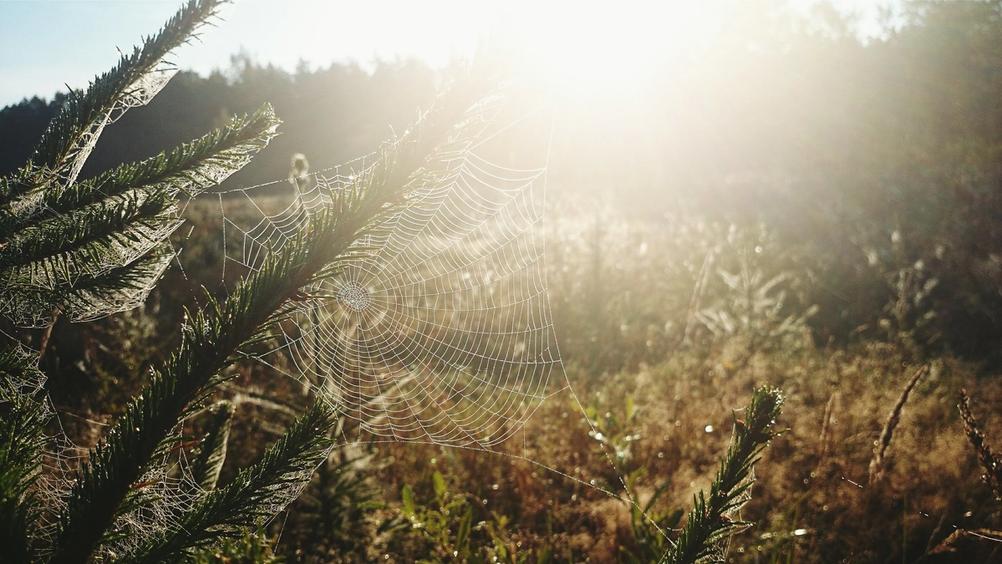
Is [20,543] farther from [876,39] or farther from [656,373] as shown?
[876,39]

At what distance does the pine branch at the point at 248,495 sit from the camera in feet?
2.54

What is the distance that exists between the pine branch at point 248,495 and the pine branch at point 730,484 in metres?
0.62

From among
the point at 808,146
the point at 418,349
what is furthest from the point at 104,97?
the point at 808,146

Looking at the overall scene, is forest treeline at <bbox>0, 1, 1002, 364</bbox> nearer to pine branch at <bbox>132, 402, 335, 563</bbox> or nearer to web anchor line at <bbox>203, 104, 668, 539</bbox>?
web anchor line at <bbox>203, 104, 668, 539</bbox>

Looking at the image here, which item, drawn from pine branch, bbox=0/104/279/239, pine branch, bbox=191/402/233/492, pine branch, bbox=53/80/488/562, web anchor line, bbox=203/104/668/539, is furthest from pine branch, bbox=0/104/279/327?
web anchor line, bbox=203/104/668/539

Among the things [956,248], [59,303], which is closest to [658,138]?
[956,248]

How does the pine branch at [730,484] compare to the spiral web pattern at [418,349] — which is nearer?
the pine branch at [730,484]

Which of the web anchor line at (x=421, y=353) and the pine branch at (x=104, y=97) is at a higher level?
the pine branch at (x=104, y=97)

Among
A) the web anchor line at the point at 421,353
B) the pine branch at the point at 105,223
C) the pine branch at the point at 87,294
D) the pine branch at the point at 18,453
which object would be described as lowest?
the web anchor line at the point at 421,353

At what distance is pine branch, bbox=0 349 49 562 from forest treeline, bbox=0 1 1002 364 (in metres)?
0.46

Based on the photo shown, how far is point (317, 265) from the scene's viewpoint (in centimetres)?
73

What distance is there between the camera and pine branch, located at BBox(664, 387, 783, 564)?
820mm

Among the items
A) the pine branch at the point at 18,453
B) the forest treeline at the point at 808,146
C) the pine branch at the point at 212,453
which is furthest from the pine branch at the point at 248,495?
the forest treeline at the point at 808,146

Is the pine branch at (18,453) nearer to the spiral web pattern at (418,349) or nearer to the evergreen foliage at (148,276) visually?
the evergreen foliage at (148,276)
